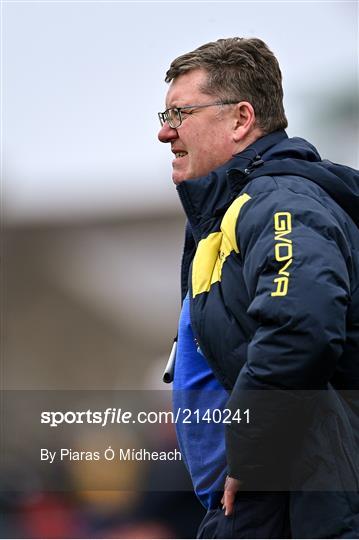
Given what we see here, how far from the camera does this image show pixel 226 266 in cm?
239

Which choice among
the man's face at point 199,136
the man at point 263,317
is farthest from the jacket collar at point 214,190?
the man's face at point 199,136

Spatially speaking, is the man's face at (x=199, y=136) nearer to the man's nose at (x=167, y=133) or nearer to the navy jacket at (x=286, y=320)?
the man's nose at (x=167, y=133)

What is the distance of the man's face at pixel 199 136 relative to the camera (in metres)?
2.73

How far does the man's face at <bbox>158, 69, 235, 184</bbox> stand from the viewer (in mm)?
2727

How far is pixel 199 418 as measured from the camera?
2520 millimetres

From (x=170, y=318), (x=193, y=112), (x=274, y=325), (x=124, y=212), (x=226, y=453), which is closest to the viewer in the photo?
(x=274, y=325)

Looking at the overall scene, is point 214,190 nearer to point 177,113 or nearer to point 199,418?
point 177,113

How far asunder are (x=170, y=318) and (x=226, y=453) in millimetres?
3667

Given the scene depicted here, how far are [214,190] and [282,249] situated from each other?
0.44 metres

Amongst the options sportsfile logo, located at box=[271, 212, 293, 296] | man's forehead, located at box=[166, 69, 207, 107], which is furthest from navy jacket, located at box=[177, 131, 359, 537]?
man's forehead, located at box=[166, 69, 207, 107]

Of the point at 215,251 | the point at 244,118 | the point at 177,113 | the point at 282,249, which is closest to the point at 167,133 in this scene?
the point at 177,113

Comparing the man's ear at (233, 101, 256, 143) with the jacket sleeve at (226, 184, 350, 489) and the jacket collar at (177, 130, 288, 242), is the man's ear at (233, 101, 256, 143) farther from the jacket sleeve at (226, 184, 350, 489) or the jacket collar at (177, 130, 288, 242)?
the jacket sleeve at (226, 184, 350, 489)

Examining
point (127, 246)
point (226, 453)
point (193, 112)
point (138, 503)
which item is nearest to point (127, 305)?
point (127, 246)

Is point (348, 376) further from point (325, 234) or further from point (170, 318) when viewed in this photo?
point (170, 318)
